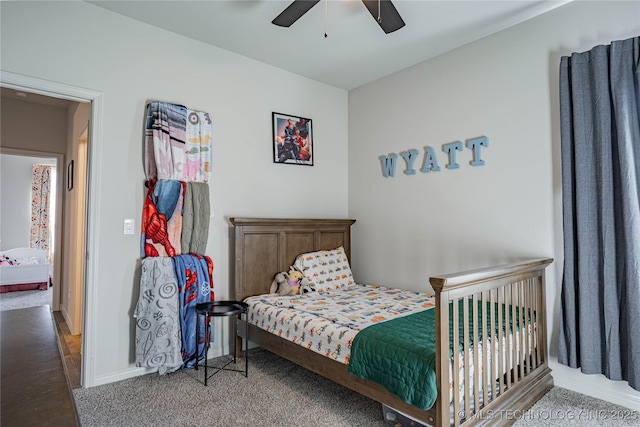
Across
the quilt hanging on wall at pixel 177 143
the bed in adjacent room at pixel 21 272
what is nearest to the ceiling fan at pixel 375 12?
the quilt hanging on wall at pixel 177 143

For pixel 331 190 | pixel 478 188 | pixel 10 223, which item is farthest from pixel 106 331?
pixel 10 223

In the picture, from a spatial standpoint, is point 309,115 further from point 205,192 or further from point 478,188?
point 478,188

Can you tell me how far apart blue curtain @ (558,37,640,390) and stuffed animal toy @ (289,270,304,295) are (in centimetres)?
197

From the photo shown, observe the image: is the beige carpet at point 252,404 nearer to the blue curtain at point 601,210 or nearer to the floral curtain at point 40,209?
the blue curtain at point 601,210

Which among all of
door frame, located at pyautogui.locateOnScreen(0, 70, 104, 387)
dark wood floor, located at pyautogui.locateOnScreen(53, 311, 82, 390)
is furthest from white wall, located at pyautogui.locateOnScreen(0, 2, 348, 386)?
dark wood floor, located at pyautogui.locateOnScreen(53, 311, 82, 390)

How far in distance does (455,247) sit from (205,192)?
6.87 feet

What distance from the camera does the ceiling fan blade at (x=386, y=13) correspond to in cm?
191

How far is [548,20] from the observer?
247 centimetres

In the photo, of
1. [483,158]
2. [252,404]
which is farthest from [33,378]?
[483,158]

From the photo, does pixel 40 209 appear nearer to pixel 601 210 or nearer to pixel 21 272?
pixel 21 272

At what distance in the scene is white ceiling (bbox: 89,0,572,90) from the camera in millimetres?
2443

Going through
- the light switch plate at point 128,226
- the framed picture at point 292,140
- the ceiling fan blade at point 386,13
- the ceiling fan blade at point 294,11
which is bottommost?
the light switch plate at point 128,226

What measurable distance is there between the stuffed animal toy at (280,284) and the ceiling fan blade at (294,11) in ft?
6.57

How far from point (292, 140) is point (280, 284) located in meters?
1.41
